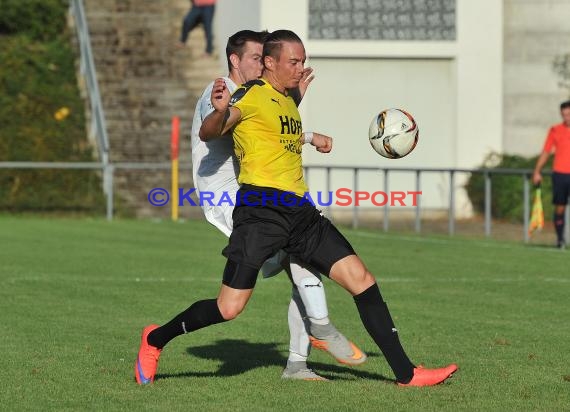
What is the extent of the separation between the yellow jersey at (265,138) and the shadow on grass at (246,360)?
1.31 meters

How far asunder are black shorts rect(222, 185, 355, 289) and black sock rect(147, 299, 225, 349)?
0.61ft

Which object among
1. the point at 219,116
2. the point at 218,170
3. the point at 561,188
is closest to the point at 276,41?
the point at 219,116

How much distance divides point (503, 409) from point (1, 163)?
18.6 m

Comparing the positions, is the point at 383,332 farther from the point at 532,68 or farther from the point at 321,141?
the point at 532,68

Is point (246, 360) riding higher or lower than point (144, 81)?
lower

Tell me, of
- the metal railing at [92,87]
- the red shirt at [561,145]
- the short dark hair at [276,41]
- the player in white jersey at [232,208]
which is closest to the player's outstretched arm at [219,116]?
the short dark hair at [276,41]

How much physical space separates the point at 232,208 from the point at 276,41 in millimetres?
1055

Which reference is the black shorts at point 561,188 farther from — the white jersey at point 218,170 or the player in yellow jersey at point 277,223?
the player in yellow jersey at point 277,223

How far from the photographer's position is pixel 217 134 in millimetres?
8219

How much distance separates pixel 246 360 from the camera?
32.1ft

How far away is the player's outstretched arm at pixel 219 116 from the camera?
8039mm

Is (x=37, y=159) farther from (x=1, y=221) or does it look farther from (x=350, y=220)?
(x=350, y=220)

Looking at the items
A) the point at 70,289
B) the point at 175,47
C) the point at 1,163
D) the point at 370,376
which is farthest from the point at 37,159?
the point at 370,376

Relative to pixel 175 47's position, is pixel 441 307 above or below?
below
